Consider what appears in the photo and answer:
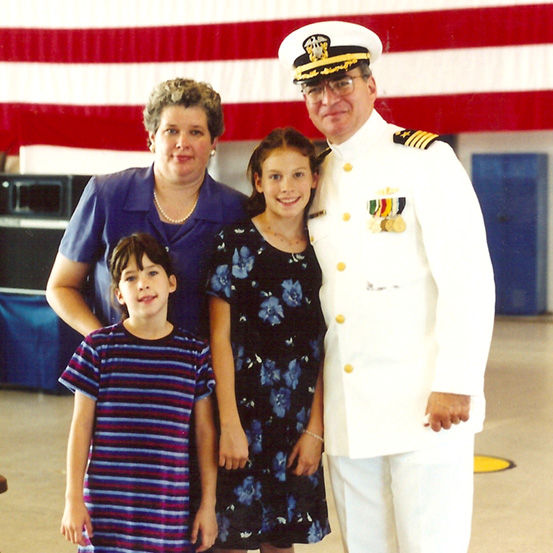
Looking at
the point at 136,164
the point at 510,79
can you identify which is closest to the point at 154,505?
the point at 510,79

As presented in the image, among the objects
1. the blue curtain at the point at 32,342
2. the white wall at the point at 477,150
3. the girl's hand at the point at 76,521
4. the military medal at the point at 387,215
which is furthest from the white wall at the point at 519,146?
the girl's hand at the point at 76,521

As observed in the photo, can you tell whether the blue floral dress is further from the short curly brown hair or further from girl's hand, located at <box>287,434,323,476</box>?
the short curly brown hair

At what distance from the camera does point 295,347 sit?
92.3 inches

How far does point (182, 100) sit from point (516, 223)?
26.1 ft

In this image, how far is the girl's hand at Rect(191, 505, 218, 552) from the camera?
7.48 feet

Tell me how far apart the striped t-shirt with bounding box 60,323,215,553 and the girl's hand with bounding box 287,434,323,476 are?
0.29 meters

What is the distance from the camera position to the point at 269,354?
7.69 feet

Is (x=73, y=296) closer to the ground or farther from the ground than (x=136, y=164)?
closer to the ground

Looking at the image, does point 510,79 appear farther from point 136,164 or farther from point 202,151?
point 202,151

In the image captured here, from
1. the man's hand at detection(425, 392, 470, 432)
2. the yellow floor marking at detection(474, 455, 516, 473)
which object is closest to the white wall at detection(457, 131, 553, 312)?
the yellow floor marking at detection(474, 455, 516, 473)

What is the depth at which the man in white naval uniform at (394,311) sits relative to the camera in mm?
2227

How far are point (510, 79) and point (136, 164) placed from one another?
2.54 metres

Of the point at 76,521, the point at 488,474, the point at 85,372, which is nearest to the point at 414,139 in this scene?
the point at 85,372

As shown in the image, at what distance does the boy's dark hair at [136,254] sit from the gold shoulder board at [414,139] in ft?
1.93
